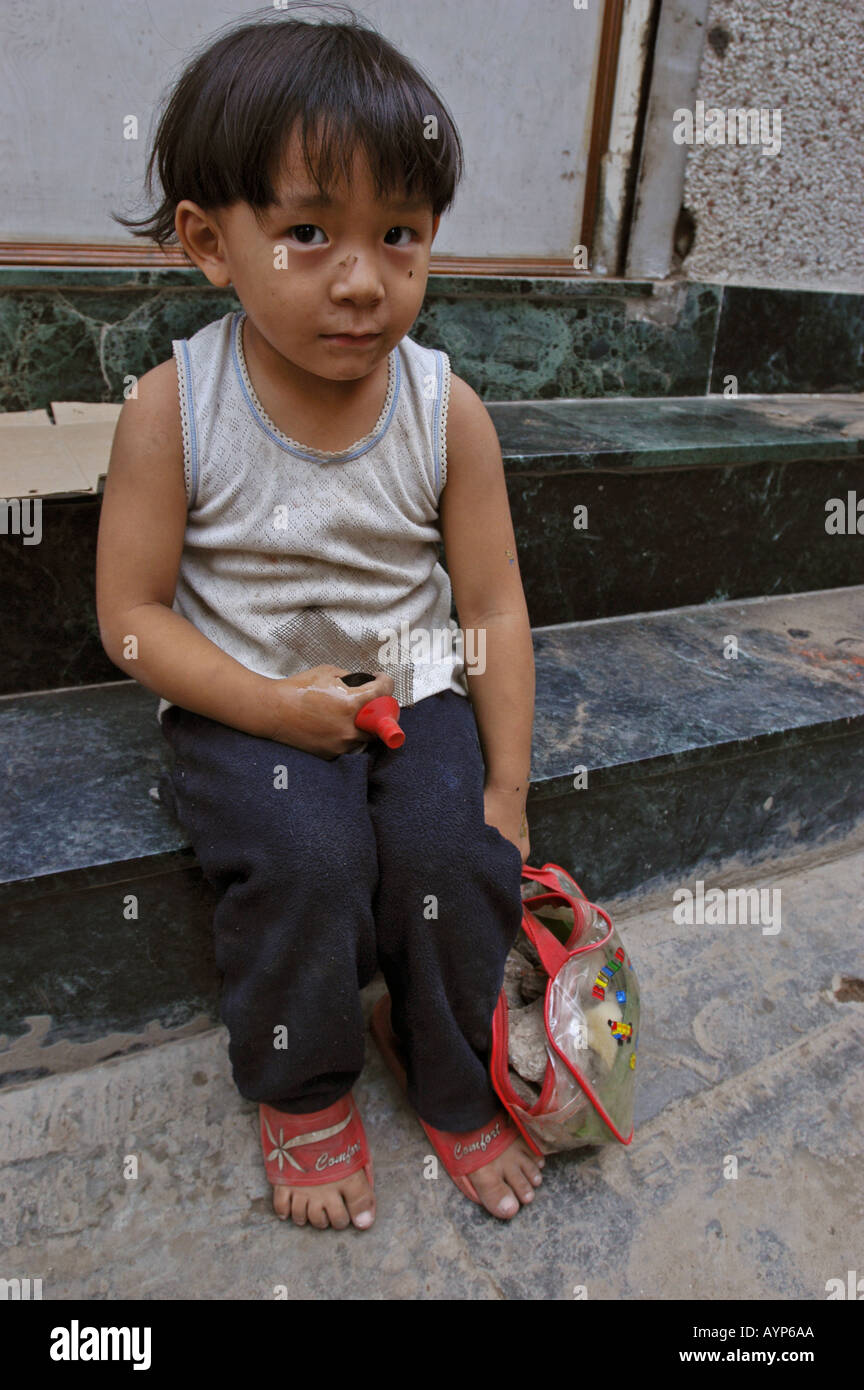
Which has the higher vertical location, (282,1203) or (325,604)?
(325,604)

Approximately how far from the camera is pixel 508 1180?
112 centimetres

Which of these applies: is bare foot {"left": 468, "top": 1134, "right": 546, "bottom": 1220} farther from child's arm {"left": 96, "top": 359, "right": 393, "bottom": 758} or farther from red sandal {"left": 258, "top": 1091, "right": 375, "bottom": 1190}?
child's arm {"left": 96, "top": 359, "right": 393, "bottom": 758}

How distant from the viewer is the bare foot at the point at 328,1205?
106 centimetres

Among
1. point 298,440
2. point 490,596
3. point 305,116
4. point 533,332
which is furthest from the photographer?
point 533,332

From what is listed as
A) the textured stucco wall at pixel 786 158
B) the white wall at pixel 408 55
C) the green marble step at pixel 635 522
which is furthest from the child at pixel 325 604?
the textured stucco wall at pixel 786 158

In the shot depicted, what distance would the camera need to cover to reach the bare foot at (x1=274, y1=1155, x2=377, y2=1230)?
106cm

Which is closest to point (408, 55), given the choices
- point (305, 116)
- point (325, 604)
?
point (305, 116)

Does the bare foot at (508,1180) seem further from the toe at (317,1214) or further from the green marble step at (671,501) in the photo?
the green marble step at (671,501)

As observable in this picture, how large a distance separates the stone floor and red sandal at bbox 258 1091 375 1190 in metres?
0.04

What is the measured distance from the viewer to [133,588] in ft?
3.38

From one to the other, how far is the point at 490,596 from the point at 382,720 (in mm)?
263

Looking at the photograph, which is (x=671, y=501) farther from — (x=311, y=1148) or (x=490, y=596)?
(x=311, y=1148)

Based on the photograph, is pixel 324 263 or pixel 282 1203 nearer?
pixel 324 263
